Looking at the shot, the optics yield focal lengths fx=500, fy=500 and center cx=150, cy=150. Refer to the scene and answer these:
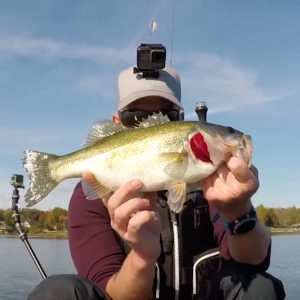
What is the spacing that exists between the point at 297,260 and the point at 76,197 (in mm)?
21727

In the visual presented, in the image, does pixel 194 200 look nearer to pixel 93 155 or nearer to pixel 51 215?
pixel 93 155

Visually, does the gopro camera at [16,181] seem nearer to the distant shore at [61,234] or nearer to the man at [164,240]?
the man at [164,240]

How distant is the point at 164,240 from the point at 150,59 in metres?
1.52

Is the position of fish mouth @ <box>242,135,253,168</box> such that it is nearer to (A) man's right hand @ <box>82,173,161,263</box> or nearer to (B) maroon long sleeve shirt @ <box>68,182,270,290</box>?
(A) man's right hand @ <box>82,173,161,263</box>

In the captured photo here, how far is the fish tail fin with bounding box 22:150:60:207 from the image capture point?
10.7 feet

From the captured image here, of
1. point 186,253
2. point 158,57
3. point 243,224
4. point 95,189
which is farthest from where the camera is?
point 158,57

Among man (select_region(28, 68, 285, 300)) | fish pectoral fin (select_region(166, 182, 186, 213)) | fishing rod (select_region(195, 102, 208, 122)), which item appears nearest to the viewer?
fish pectoral fin (select_region(166, 182, 186, 213))

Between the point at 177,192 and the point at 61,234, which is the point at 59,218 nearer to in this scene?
the point at 61,234

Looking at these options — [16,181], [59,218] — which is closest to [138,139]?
[16,181]

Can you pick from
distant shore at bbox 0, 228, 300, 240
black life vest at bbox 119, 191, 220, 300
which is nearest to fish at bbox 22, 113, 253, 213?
black life vest at bbox 119, 191, 220, 300

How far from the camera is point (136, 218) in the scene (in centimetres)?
285

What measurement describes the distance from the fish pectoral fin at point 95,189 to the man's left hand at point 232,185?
1.90ft

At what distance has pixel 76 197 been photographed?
3.91m

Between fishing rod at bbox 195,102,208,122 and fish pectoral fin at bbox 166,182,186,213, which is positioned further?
fishing rod at bbox 195,102,208,122
